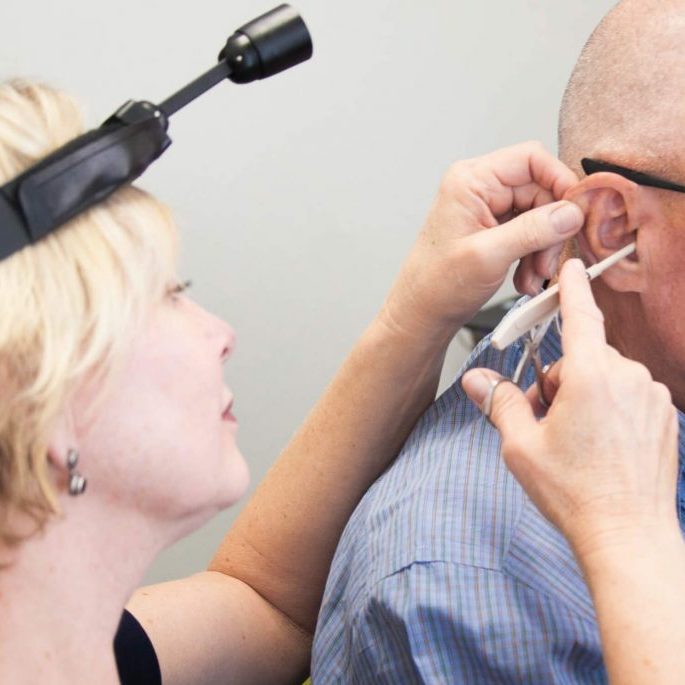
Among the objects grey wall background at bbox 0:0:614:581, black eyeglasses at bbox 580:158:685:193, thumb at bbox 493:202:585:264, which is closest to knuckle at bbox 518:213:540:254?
thumb at bbox 493:202:585:264

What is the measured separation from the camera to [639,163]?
1.04 meters

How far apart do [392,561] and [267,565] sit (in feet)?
0.88

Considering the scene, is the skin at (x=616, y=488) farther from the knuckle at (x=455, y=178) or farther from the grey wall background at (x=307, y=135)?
the grey wall background at (x=307, y=135)

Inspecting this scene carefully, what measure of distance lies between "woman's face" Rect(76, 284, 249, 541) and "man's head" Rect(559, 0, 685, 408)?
492 mm

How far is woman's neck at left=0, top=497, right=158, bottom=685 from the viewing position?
0.72 meters

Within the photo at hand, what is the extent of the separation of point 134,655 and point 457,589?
1.10 ft

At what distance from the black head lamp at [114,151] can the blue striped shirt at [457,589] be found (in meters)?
0.45

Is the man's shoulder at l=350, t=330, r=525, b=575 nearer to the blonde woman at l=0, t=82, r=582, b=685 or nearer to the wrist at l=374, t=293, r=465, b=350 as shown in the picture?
the wrist at l=374, t=293, r=465, b=350

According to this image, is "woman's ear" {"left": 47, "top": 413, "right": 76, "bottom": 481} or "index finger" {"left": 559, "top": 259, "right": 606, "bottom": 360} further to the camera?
"index finger" {"left": 559, "top": 259, "right": 606, "bottom": 360}

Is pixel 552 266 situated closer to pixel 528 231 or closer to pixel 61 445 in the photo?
pixel 528 231

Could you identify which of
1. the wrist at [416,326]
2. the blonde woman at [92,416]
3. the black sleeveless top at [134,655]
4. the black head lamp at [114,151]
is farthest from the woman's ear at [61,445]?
the wrist at [416,326]

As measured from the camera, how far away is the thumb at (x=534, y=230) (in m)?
0.99

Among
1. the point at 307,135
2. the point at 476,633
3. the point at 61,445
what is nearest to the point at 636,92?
the point at 476,633

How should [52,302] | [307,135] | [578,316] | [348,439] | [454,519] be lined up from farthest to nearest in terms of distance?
[307,135], [348,439], [454,519], [578,316], [52,302]
